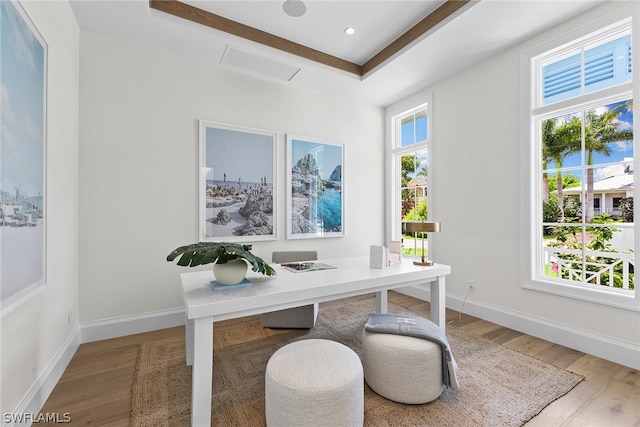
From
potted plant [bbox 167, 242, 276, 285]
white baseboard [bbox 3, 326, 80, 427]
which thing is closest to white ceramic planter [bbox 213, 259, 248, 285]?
potted plant [bbox 167, 242, 276, 285]

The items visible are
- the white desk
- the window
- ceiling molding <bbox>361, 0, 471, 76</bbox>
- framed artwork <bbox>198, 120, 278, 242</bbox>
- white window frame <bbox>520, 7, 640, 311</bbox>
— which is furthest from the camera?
the window

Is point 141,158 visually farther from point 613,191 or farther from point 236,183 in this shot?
point 613,191

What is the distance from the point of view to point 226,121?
314 cm

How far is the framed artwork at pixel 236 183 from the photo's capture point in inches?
119

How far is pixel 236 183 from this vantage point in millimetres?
3164

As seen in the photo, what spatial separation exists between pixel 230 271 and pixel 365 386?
3.88 feet

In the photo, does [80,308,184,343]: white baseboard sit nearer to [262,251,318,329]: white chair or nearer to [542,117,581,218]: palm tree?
[262,251,318,329]: white chair

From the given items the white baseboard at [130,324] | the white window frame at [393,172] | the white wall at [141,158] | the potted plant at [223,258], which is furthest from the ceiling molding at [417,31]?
the white baseboard at [130,324]

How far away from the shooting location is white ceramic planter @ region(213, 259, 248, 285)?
1644 millimetres

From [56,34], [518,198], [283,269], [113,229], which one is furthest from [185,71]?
[518,198]

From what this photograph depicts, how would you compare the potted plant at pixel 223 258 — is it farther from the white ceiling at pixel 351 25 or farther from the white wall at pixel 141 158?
the white ceiling at pixel 351 25

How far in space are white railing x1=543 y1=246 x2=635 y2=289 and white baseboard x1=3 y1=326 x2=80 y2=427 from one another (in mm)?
3938

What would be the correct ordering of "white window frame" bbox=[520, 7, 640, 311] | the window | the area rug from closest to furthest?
the area rug, "white window frame" bbox=[520, 7, 640, 311], the window

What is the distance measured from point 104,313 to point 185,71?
253 centimetres
